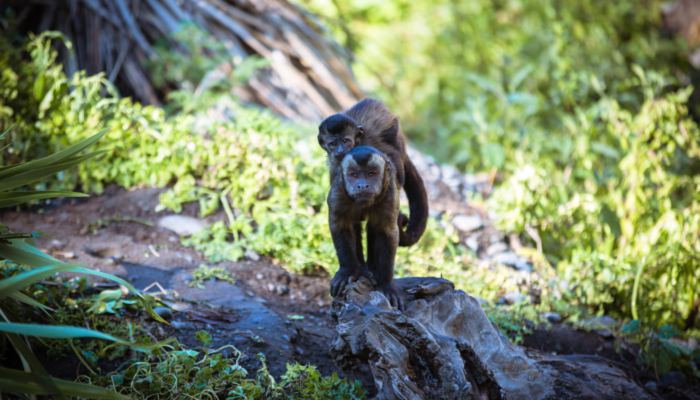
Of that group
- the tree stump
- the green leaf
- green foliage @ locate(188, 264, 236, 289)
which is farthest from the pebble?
the green leaf

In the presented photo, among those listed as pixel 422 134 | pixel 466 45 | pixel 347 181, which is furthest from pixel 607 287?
pixel 466 45

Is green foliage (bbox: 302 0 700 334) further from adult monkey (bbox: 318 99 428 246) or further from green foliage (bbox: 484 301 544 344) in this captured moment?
adult monkey (bbox: 318 99 428 246)

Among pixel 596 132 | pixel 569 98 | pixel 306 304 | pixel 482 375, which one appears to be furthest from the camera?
pixel 569 98

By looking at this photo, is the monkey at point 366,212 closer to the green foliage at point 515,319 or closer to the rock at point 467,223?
the green foliage at point 515,319

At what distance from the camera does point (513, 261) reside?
630 cm

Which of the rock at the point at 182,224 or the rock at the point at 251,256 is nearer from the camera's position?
the rock at the point at 251,256

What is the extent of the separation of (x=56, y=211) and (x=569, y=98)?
A: 241 inches

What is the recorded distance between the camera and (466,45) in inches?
453

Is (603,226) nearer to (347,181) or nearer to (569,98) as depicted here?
(569,98)

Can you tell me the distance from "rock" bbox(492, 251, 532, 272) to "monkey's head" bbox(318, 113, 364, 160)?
264 centimetres

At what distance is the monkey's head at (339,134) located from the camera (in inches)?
161

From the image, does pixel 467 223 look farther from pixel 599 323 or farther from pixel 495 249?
pixel 599 323

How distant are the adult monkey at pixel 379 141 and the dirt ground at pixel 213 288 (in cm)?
92

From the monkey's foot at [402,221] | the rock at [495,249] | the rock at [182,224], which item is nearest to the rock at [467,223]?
the rock at [495,249]
